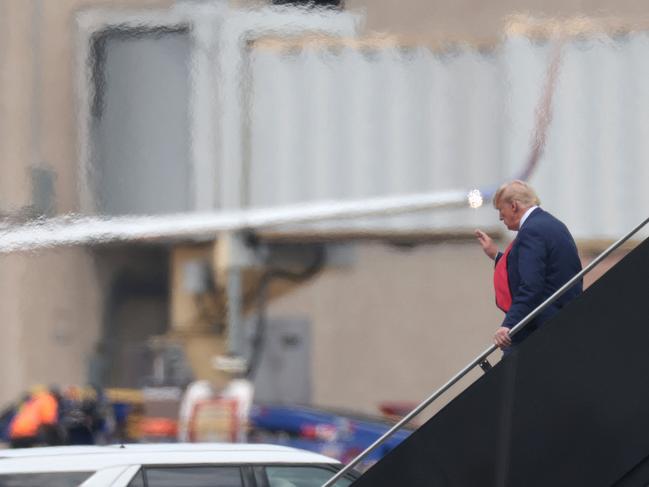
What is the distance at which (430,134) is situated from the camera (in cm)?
1653

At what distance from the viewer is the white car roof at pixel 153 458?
6.96 meters

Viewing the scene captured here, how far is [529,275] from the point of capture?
230 inches

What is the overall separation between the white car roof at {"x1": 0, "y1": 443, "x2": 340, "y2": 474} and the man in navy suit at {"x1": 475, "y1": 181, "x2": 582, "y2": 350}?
1.36 meters

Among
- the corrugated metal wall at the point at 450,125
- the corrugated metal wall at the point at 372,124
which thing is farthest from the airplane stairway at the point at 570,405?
the corrugated metal wall at the point at 372,124

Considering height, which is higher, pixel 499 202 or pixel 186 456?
pixel 499 202

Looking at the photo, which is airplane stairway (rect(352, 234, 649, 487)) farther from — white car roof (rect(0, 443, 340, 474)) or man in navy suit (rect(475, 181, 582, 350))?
white car roof (rect(0, 443, 340, 474))

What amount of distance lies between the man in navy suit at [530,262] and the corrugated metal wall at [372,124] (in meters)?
8.87

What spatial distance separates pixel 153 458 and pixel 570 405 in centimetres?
232

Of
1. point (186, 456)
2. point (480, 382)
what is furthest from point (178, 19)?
point (480, 382)

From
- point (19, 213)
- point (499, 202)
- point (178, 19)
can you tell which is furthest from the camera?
point (178, 19)

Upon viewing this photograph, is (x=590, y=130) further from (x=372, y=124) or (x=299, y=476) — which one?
(x=299, y=476)

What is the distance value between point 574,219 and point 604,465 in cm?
975

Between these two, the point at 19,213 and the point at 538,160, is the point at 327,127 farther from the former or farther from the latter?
the point at 19,213

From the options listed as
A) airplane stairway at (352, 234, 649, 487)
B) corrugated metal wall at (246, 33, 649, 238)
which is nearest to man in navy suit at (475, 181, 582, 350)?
airplane stairway at (352, 234, 649, 487)
